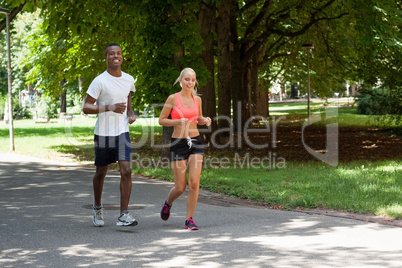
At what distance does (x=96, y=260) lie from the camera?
5.85 metres

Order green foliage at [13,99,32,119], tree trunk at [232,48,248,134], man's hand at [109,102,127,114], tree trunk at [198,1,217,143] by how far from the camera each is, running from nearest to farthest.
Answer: man's hand at [109,102,127,114] → tree trunk at [198,1,217,143] → tree trunk at [232,48,248,134] → green foliage at [13,99,32,119]

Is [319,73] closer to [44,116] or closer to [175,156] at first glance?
[44,116]

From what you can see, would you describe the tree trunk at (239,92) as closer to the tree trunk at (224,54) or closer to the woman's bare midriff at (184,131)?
the tree trunk at (224,54)

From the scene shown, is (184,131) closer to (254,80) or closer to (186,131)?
(186,131)

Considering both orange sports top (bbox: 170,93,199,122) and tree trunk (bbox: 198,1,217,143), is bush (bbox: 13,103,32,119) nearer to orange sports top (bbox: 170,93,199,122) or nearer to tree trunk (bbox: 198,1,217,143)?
tree trunk (bbox: 198,1,217,143)

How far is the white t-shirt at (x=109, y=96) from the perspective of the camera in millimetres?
Answer: 7273

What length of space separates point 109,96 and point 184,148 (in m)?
1.10

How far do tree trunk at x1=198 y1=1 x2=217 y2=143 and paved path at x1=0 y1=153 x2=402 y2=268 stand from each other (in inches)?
367

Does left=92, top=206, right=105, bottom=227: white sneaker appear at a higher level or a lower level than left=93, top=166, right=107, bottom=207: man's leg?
lower

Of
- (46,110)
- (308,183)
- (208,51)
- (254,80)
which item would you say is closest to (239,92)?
(254,80)

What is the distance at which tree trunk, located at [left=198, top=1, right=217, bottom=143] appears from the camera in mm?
18844

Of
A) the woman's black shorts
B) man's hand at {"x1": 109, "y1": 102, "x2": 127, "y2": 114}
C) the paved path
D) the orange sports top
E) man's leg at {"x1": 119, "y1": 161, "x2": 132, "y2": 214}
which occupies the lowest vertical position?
the paved path

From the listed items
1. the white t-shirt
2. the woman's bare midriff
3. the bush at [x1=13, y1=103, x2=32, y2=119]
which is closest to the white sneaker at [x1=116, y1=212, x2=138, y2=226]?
the white t-shirt

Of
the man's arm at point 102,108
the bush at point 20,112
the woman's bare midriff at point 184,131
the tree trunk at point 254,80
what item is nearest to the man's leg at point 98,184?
the man's arm at point 102,108
